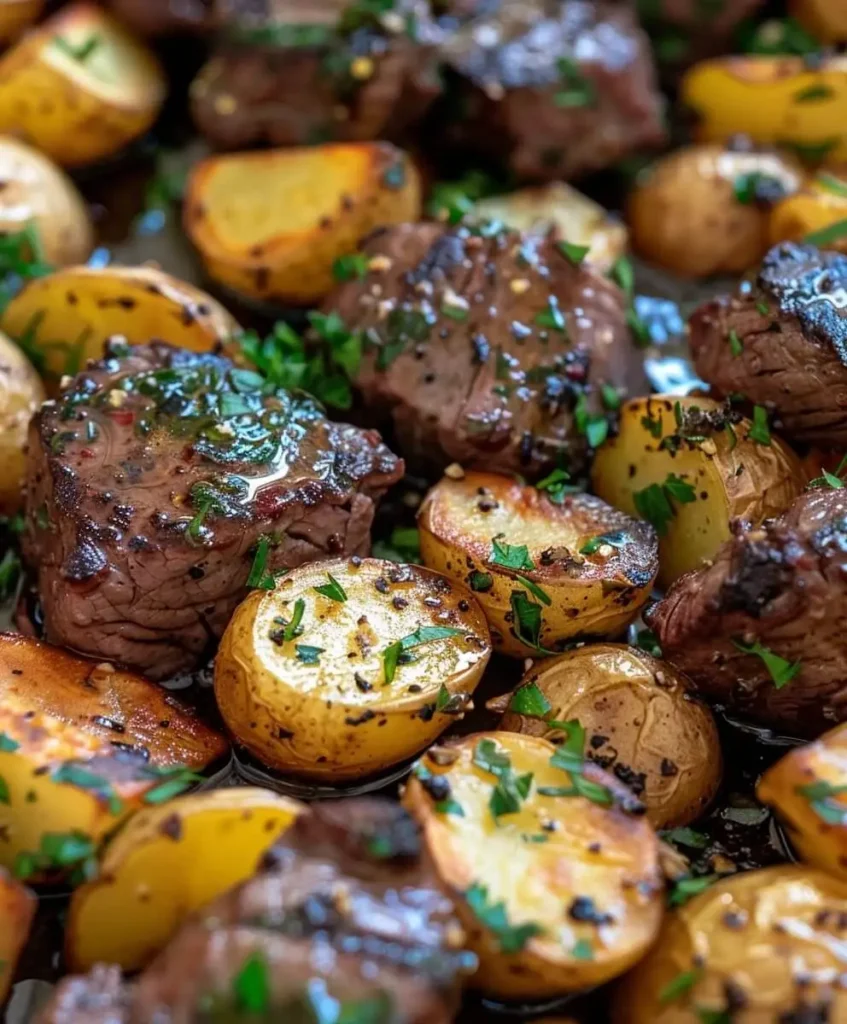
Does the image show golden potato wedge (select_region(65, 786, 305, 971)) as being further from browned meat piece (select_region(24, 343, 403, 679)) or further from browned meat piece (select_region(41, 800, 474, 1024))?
browned meat piece (select_region(24, 343, 403, 679))

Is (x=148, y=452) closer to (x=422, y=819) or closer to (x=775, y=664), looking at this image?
(x=422, y=819)

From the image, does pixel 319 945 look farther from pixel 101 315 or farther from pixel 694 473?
pixel 101 315

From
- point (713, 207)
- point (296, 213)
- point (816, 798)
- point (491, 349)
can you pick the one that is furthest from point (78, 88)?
point (816, 798)

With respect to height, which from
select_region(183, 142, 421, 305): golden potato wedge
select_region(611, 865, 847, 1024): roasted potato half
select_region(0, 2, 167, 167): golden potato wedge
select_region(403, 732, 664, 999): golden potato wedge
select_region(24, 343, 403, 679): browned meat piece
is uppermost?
select_region(0, 2, 167, 167): golden potato wedge

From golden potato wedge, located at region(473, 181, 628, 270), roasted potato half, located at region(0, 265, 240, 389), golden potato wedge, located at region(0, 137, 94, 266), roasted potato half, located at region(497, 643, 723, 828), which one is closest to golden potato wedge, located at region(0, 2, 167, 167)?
golden potato wedge, located at region(0, 137, 94, 266)

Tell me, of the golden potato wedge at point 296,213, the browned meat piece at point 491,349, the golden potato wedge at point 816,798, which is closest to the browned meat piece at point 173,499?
the browned meat piece at point 491,349

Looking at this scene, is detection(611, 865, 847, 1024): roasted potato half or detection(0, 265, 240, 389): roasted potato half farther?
detection(0, 265, 240, 389): roasted potato half
